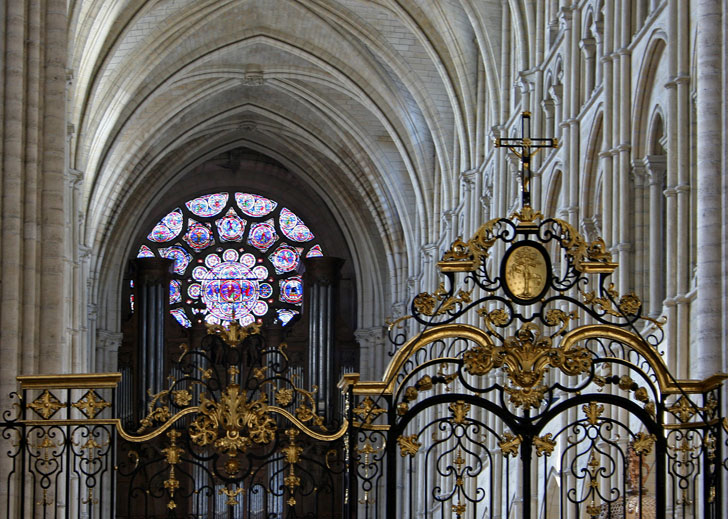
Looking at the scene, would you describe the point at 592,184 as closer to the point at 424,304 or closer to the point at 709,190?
the point at 709,190

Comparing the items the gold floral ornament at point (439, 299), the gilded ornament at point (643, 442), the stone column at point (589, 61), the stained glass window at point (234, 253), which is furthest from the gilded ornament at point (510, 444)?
the stained glass window at point (234, 253)

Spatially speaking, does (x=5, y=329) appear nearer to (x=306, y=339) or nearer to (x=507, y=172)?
(x=507, y=172)

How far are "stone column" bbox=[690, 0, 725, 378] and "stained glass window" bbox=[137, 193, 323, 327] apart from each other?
28.6 meters

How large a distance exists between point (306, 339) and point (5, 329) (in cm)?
2671

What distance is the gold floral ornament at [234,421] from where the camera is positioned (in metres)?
12.1

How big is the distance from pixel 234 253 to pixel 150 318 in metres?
3.71

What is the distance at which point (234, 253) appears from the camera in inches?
1716

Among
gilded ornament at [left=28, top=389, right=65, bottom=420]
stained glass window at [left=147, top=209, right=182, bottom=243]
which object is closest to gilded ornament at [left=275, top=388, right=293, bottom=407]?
gilded ornament at [left=28, top=389, right=65, bottom=420]

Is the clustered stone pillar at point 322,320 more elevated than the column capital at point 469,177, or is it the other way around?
the column capital at point 469,177

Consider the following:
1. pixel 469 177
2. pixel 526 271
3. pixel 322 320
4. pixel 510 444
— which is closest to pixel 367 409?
pixel 510 444

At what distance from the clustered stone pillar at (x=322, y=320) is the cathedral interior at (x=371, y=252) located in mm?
83

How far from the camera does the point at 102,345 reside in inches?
1553

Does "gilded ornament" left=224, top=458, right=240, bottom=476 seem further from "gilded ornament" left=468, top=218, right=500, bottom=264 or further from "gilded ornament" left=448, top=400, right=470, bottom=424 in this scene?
"gilded ornament" left=468, top=218, right=500, bottom=264

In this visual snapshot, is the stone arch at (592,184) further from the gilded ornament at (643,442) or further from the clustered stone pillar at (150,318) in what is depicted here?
the clustered stone pillar at (150,318)
